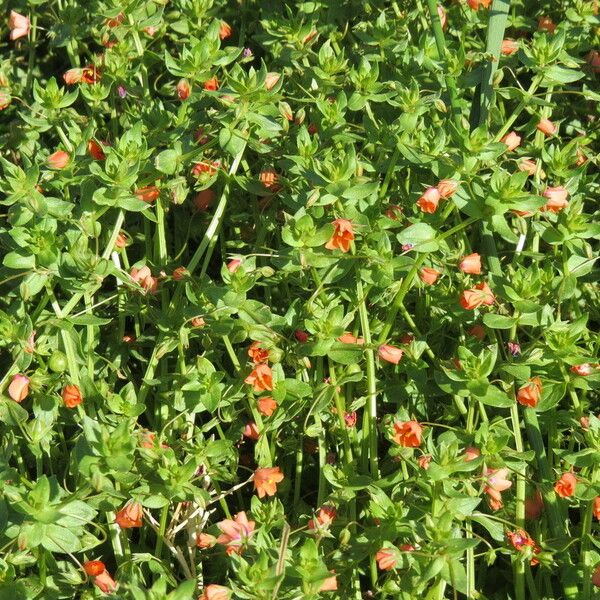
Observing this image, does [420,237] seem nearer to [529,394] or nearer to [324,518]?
[529,394]

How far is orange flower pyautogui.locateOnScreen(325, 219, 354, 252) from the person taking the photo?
2279 millimetres

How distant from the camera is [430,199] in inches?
91.5

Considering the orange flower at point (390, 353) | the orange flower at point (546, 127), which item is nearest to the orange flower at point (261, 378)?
the orange flower at point (390, 353)

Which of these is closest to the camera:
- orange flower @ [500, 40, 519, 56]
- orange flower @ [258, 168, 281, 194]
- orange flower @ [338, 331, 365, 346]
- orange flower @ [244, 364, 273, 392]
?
orange flower @ [244, 364, 273, 392]

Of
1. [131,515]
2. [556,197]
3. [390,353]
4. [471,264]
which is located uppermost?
[556,197]

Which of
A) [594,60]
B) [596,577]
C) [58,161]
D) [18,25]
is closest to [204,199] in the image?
[58,161]

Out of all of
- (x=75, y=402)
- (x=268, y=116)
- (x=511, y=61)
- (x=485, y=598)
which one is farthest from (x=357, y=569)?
(x=511, y=61)

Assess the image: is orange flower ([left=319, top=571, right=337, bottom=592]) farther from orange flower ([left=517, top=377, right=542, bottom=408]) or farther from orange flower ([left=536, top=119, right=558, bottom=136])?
orange flower ([left=536, top=119, right=558, bottom=136])

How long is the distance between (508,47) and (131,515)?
164 centimetres

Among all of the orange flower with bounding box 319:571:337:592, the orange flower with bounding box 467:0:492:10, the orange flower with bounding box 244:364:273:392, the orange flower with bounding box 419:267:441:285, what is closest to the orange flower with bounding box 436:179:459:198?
the orange flower with bounding box 419:267:441:285

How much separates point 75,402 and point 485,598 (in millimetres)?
988

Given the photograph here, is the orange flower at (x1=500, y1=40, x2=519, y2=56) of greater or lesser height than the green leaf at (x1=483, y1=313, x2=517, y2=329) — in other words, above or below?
above

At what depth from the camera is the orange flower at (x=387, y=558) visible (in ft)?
6.77

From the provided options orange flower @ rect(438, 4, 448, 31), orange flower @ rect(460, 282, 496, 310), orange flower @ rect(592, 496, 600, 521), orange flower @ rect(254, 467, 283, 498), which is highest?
orange flower @ rect(438, 4, 448, 31)
